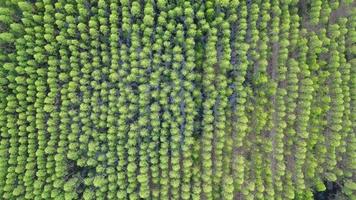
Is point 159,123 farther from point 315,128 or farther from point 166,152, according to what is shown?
point 315,128

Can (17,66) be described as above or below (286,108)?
above

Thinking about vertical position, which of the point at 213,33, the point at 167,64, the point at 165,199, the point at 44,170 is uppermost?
the point at 213,33

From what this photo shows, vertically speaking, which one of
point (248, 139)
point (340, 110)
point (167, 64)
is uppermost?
point (167, 64)

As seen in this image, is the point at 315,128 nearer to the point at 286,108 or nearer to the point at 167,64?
the point at 286,108

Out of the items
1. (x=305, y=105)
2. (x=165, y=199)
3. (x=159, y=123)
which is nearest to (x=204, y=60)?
(x=159, y=123)

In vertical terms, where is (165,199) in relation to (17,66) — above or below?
below

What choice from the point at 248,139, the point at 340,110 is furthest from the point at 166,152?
the point at 340,110
